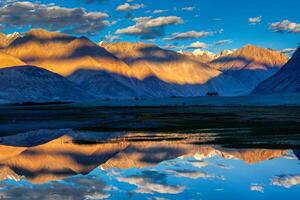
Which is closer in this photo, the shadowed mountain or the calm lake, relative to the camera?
the calm lake

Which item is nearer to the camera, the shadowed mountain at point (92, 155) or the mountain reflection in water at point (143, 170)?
the mountain reflection in water at point (143, 170)

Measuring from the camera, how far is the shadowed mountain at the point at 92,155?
27.7 m

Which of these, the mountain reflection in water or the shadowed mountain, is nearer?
the mountain reflection in water

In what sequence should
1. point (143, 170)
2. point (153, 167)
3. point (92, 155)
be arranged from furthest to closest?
1. point (92, 155)
2. point (153, 167)
3. point (143, 170)

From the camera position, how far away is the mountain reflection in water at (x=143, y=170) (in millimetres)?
20906

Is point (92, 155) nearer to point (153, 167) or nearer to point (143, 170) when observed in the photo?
point (153, 167)

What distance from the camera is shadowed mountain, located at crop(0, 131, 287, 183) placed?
27.7 m

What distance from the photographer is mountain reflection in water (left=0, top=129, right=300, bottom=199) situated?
20.9m

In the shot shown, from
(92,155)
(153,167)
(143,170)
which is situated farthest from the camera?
(92,155)

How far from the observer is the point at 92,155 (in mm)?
35125

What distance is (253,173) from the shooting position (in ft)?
85.8

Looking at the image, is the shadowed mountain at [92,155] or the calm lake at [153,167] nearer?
the calm lake at [153,167]

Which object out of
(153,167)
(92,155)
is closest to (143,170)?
(153,167)

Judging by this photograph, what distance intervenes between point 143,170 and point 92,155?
8289 mm
